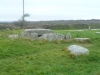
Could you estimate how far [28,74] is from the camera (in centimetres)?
816

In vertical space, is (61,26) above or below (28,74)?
below

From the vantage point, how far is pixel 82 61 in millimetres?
9828

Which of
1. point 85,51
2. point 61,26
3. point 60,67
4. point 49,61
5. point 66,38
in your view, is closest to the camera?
point 60,67

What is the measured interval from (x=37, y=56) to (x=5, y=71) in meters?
2.00

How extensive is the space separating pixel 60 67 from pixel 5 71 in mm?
1693

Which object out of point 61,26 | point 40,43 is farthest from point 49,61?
point 61,26

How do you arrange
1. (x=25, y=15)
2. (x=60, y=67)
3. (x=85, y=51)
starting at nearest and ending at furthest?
(x=60, y=67), (x=85, y=51), (x=25, y=15)

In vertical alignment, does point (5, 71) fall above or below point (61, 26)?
above

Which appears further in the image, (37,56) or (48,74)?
(37,56)

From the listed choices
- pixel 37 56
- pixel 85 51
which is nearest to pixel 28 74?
pixel 37 56

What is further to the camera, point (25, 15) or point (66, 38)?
point (25, 15)

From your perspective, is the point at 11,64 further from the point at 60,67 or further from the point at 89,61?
the point at 89,61

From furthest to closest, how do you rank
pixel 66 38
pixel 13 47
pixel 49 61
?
1. pixel 66 38
2. pixel 13 47
3. pixel 49 61

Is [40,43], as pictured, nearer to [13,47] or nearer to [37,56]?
[13,47]
